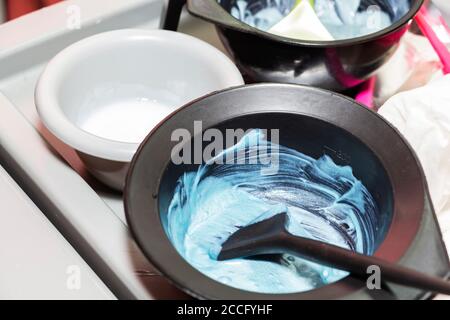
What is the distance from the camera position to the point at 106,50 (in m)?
0.62

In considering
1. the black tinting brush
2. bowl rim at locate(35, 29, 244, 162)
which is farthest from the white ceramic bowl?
the black tinting brush

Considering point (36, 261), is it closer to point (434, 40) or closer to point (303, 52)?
point (303, 52)

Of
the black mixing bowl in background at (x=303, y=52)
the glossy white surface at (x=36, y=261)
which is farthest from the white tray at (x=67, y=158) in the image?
the black mixing bowl in background at (x=303, y=52)

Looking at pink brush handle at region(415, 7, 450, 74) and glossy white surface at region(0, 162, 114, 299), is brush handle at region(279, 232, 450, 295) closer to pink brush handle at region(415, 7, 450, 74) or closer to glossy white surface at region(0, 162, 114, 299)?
glossy white surface at region(0, 162, 114, 299)

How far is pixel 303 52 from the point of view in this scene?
22.3 inches

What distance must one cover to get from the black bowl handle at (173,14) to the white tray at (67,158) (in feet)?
0.11

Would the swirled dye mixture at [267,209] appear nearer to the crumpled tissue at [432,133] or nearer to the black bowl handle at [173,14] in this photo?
the crumpled tissue at [432,133]

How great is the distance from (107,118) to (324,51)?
0.70ft

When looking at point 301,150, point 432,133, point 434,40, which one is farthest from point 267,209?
point 434,40

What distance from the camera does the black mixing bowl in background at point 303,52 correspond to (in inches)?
22.2

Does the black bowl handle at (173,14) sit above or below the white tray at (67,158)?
above

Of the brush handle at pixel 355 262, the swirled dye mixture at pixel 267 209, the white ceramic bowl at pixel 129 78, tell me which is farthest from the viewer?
the white ceramic bowl at pixel 129 78
